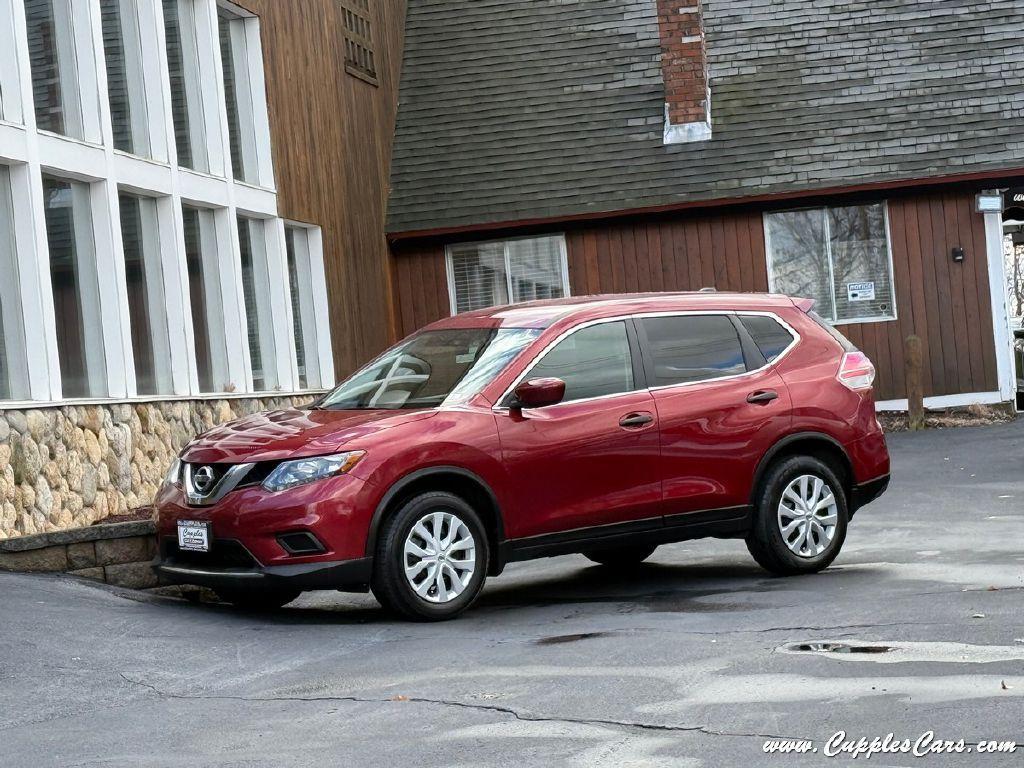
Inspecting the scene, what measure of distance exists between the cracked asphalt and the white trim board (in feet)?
37.3

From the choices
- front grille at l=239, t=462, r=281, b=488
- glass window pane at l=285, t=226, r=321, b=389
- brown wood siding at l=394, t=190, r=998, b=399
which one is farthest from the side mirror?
brown wood siding at l=394, t=190, r=998, b=399

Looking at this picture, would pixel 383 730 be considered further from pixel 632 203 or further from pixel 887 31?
pixel 887 31

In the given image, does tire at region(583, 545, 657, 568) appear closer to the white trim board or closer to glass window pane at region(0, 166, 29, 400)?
glass window pane at region(0, 166, 29, 400)

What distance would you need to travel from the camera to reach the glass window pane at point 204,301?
16.4m

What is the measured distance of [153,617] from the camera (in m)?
9.07

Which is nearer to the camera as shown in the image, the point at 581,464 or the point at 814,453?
the point at 581,464

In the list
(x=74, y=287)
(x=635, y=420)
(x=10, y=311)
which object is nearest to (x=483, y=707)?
(x=635, y=420)

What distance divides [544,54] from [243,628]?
57.7ft

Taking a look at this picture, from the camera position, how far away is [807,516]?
10.3 meters

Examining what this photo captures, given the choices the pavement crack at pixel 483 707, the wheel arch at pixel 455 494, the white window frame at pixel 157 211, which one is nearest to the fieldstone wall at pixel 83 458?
the white window frame at pixel 157 211

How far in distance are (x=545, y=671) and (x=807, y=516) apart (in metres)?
3.66

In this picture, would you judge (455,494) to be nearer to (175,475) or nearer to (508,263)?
(175,475)

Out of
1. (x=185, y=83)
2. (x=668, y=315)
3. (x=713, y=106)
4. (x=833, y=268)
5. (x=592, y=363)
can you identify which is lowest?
(x=592, y=363)

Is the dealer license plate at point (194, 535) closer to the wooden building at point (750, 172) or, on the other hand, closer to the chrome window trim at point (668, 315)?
the chrome window trim at point (668, 315)
